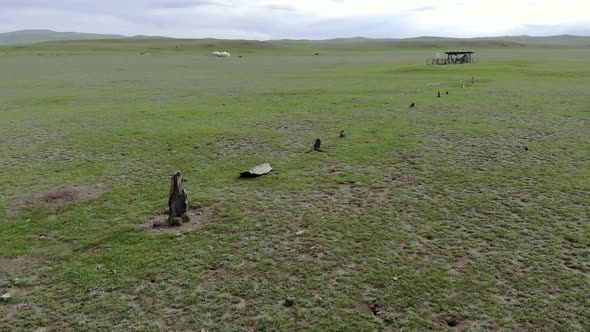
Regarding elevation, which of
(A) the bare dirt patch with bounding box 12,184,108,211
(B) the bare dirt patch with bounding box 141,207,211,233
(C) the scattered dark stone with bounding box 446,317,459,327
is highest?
(A) the bare dirt patch with bounding box 12,184,108,211

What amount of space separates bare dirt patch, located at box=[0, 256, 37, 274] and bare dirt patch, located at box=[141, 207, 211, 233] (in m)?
2.71

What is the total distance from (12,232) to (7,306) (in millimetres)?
3737

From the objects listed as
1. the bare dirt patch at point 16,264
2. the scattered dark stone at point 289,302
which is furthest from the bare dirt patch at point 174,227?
the scattered dark stone at point 289,302

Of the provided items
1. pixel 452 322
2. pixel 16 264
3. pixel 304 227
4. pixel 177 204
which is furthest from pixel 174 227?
pixel 452 322

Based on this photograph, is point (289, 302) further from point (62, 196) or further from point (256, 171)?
point (62, 196)

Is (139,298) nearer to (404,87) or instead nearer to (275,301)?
(275,301)

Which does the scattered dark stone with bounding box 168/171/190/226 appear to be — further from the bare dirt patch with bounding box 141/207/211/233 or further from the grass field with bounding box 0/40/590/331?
the grass field with bounding box 0/40/590/331

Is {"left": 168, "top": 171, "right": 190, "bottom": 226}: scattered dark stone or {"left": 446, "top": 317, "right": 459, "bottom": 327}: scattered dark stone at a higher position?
{"left": 168, "top": 171, "right": 190, "bottom": 226}: scattered dark stone

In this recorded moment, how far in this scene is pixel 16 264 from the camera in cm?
973

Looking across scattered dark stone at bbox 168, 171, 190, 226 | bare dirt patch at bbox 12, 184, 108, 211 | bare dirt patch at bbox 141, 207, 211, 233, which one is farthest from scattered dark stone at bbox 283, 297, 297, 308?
bare dirt patch at bbox 12, 184, 108, 211

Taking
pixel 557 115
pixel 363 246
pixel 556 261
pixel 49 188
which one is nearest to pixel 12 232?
pixel 49 188

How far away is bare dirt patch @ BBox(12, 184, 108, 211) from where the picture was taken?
13148 mm

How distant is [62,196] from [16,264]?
14.2 ft

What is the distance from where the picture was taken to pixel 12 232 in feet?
37.1
